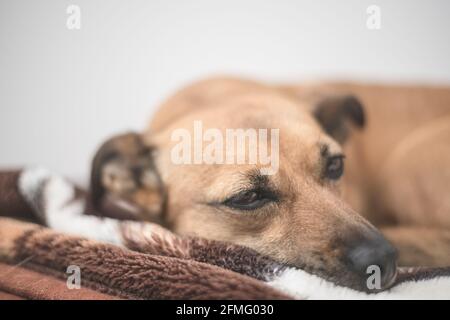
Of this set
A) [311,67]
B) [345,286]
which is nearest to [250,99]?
[345,286]

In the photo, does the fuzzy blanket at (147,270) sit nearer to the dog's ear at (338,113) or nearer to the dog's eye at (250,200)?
the dog's eye at (250,200)

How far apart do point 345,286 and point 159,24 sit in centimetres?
253

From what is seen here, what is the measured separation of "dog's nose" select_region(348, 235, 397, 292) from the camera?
62.7 inches

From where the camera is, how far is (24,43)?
329 centimetres

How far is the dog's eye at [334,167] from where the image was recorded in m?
2.11

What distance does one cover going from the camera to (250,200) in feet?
6.26

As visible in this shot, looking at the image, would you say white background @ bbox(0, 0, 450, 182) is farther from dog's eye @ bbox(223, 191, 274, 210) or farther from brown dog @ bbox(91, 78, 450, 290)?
dog's eye @ bbox(223, 191, 274, 210)

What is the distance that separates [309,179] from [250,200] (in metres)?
0.28

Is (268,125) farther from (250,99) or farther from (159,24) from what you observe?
(159,24)

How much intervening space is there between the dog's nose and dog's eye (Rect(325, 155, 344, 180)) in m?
0.52

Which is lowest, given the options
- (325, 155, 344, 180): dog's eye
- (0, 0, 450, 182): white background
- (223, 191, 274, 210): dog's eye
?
(223, 191, 274, 210): dog's eye

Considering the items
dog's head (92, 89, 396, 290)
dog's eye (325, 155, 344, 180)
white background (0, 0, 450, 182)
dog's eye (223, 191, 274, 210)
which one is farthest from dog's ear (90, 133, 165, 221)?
white background (0, 0, 450, 182)

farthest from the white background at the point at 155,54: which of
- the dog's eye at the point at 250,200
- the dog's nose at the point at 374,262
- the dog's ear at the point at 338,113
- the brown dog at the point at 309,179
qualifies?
the dog's nose at the point at 374,262
